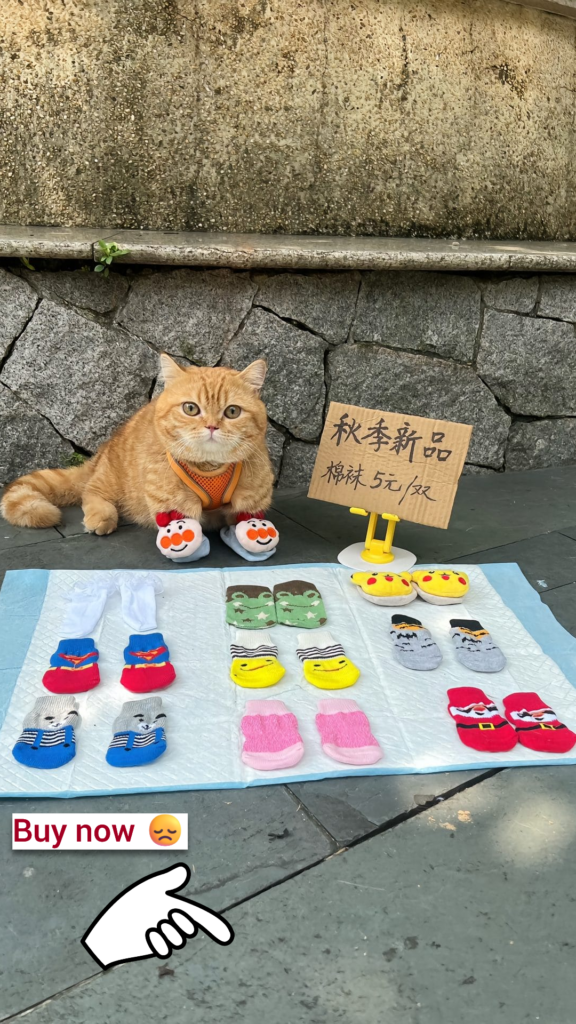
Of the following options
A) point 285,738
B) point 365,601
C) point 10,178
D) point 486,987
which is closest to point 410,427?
point 365,601

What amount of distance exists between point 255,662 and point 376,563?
739mm

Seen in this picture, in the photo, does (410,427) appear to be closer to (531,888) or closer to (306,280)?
(306,280)

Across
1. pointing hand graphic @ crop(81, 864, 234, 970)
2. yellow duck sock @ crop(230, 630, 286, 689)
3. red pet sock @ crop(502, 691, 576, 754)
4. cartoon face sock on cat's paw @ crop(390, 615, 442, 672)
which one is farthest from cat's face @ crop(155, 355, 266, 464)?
pointing hand graphic @ crop(81, 864, 234, 970)

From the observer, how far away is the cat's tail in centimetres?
251

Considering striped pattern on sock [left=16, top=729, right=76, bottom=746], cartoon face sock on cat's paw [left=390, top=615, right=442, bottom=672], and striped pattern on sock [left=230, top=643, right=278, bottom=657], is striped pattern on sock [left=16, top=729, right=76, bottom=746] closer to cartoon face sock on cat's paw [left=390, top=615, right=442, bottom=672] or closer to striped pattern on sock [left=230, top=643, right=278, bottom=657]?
striped pattern on sock [left=230, top=643, right=278, bottom=657]

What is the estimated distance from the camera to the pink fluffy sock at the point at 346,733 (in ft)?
4.89

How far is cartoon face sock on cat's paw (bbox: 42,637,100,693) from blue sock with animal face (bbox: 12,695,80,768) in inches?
1.5

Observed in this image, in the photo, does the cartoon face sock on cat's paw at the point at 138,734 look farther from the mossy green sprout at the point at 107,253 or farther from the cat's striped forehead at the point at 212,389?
the mossy green sprout at the point at 107,253

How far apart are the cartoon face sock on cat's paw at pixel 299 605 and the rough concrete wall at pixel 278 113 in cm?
180

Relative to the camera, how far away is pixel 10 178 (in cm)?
298

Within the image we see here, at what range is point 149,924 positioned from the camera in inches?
45.7

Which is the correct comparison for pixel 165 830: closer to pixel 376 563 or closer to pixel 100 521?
pixel 376 563

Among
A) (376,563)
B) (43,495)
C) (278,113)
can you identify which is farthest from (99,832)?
(278,113)

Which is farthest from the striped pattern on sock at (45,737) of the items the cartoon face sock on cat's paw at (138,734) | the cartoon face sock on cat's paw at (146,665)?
the cartoon face sock on cat's paw at (146,665)
